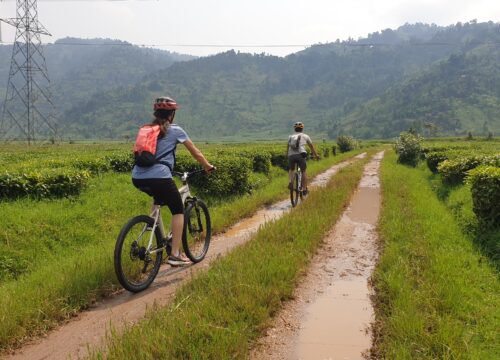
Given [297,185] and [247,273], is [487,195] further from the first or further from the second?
[297,185]

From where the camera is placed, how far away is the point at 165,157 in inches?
231

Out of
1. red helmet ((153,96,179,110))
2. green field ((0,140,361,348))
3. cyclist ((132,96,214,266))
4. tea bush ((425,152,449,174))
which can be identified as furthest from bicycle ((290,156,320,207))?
tea bush ((425,152,449,174))

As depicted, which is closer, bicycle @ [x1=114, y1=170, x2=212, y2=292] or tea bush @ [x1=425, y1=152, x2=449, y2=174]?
bicycle @ [x1=114, y1=170, x2=212, y2=292]

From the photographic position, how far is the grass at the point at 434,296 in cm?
394

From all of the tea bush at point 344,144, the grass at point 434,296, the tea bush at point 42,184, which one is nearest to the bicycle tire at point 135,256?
the grass at point 434,296

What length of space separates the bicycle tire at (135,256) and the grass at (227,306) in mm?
813

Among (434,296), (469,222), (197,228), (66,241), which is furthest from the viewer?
(469,222)

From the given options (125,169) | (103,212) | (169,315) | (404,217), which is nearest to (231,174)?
(125,169)

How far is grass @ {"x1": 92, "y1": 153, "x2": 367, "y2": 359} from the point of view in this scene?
12.2 ft

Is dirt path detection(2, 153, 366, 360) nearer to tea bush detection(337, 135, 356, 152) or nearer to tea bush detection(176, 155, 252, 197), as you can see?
tea bush detection(176, 155, 252, 197)

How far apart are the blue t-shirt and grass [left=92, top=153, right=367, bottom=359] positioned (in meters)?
1.57

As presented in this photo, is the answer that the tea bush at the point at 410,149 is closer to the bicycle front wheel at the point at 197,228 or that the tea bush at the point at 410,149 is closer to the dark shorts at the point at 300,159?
the dark shorts at the point at 300,159

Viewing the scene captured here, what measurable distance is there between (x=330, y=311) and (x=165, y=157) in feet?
10.2

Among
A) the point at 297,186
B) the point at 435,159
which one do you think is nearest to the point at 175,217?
the point at 297,186
